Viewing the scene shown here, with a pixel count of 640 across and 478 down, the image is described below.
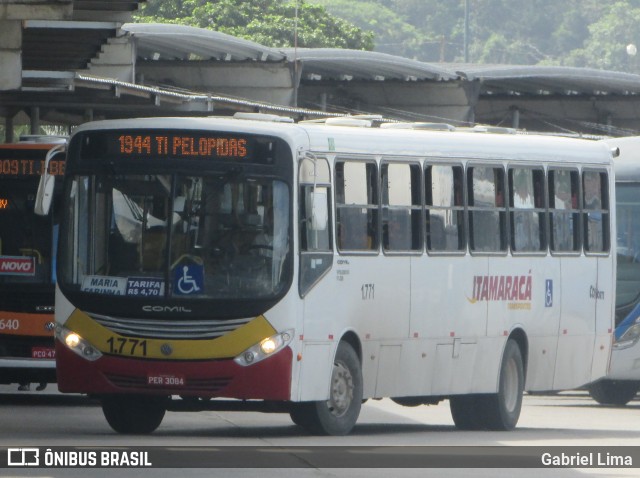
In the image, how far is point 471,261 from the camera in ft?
56.9

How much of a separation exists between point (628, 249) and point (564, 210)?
14.1ft

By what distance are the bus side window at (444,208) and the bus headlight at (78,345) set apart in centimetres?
322

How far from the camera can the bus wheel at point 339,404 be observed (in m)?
15.4

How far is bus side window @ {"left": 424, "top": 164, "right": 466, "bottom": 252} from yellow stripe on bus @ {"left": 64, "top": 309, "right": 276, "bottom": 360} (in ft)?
8.17

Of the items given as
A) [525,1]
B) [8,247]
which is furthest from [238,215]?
[525,1]

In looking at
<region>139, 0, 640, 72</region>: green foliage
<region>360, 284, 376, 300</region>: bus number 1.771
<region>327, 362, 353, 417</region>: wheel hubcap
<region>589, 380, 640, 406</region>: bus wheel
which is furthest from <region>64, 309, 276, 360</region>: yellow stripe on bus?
<region>139, 0, 640, 72</region>: green foliage

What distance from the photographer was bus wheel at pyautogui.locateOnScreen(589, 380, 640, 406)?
23109 mm

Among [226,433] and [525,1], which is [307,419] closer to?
[226,433]

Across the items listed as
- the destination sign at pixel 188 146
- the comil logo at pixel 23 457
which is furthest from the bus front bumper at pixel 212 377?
the comil logo at pixel 23 457

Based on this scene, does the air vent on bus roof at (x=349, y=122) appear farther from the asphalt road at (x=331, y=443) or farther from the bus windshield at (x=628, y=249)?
the bus windshield at (x=628, y=249)

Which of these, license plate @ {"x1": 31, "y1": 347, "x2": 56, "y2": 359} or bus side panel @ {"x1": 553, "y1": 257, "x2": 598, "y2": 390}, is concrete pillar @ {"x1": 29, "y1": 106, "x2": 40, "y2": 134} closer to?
license plate @ {"x1": 31, "y1": 347, "x2": 56, "y2": 359}

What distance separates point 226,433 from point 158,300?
6.15 ft

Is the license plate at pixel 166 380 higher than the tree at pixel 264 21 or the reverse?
the reverse

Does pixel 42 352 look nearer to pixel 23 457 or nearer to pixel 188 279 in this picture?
pixel 188 279
